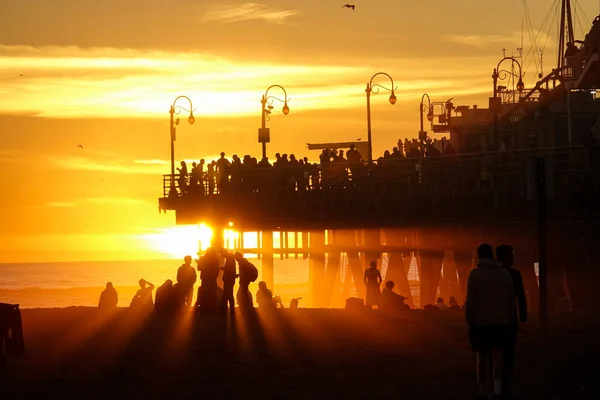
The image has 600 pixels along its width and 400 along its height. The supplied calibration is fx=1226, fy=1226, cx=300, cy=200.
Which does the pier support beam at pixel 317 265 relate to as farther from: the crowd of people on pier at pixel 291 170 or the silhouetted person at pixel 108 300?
the silhouetted person at pixel 108 300

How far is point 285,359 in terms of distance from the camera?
61.3ft

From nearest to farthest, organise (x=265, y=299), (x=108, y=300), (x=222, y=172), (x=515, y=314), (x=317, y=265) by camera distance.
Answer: (x=515, y=314)
(x=265, y=299)
(x=108, y=300)
(x=222, y=172)
(x=317, y=265)

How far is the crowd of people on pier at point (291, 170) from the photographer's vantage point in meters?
40.1

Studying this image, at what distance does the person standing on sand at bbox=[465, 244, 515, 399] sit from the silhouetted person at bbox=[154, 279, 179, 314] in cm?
1447

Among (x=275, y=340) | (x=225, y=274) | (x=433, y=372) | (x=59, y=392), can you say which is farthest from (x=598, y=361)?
(x=225, y=274)

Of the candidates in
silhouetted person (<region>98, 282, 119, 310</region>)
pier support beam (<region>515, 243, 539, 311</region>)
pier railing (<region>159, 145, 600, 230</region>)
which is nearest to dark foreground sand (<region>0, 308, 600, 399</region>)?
silhouetted person (<region>98, 282, 119, 310</region>)

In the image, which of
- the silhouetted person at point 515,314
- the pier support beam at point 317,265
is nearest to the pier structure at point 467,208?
the pier support beam at point 317,265

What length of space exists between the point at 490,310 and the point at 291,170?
1153 inches

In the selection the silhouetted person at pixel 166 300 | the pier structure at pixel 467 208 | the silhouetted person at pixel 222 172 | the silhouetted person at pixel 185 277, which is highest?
the silhouetted person at pixel 222 172

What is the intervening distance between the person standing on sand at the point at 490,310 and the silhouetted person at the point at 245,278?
518 inches

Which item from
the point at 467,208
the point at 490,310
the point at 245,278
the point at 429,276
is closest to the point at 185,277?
the point at 245,278

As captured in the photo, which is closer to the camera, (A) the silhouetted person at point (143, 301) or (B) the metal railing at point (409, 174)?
(A) the silhouetted person at point (143, 301)

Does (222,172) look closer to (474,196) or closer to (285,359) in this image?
(474,196)

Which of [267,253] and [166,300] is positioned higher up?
[267,253]
